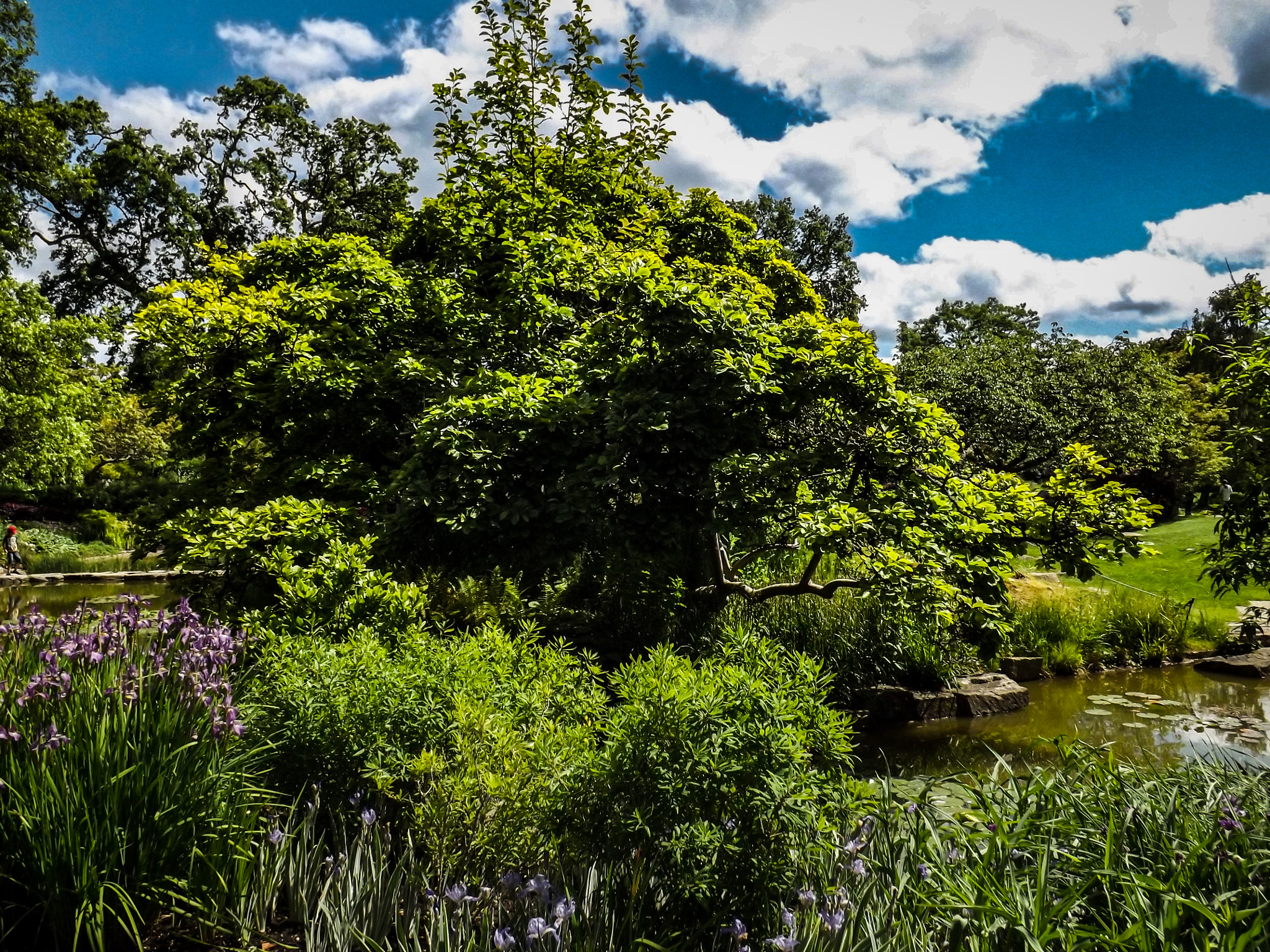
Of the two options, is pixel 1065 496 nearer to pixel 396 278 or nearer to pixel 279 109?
pixel 396 278

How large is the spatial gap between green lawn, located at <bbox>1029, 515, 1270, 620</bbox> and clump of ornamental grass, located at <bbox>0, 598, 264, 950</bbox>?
35.1 feet

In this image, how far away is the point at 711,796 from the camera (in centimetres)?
249

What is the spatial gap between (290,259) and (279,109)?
1932 centimetres

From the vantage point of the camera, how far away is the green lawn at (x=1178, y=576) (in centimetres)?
A: 1177

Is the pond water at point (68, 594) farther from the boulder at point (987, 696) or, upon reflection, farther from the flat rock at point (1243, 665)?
the flat rock at point (1243, 665)

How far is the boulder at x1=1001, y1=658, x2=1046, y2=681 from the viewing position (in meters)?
9.30

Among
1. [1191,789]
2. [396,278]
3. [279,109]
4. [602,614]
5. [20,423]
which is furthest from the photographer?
[279,109]

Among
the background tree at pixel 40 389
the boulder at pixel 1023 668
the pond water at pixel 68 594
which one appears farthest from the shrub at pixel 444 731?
the background tree at pixel 40 389

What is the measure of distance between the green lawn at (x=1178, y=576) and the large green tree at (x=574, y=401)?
6.20 meters

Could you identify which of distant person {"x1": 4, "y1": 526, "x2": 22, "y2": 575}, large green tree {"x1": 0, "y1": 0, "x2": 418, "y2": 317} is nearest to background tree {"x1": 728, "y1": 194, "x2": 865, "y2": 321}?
large green tree {"x1": 0, "y1": 0, "x2": 418, "y2": 317}

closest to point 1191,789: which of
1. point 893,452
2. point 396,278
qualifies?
point 893,452

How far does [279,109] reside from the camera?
23.5 meters

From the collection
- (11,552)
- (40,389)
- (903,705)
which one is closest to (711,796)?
(903,705)

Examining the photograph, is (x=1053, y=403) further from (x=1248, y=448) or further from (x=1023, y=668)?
(x=1248, y=448)
